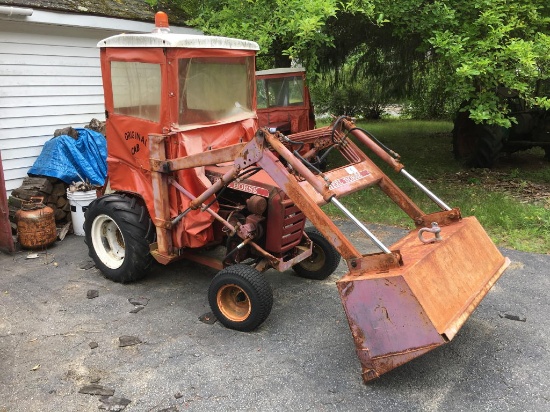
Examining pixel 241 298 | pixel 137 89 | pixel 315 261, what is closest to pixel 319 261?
pixel 315 261

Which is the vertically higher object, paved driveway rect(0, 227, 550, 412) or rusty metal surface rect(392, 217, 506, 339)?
rusty metal surface rect(392, 217, 506, 339)

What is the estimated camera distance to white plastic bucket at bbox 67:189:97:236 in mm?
6156

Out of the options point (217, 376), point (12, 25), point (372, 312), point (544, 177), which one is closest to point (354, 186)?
point (372, 312)

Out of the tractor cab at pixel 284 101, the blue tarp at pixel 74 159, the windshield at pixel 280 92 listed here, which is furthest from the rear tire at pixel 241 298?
the windshield at pixel 280 92

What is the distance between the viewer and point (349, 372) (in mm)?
3295

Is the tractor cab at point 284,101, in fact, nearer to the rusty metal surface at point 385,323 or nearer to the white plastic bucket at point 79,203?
the white plastic bucket at point 79,203

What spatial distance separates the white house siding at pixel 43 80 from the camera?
6.29 metres

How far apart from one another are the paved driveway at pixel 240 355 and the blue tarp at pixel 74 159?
1.96 meters

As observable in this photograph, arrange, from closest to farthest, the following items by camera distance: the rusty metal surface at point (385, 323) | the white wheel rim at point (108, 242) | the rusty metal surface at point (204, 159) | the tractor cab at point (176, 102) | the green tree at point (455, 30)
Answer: the rusty metal surface at point (385, 323) → the rusty metal surface at point (204, 159) → the tractor cab at point (176, 102) → the white wheel rim at point (108, 242) → the green tree at point (455, 30)

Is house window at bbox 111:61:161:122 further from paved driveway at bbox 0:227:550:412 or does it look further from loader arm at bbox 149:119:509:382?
paved driveway at bbox 0:227:550:412

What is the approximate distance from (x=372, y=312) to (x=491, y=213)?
4.44 metres

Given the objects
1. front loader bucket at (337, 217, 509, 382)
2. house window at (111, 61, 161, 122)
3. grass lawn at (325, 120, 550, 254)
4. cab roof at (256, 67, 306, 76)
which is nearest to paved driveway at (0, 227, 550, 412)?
front loader bucket at (337, 217, 509, 382)

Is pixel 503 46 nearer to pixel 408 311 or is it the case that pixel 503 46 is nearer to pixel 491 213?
pixel 491 213

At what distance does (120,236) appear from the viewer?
4.95 meters
